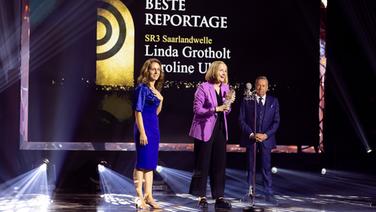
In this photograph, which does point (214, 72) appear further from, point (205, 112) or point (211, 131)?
point (211, 131)

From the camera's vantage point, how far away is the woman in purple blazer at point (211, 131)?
619cm

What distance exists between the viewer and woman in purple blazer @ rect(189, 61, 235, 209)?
244 inches

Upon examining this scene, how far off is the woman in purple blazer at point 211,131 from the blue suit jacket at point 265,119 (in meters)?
0.63

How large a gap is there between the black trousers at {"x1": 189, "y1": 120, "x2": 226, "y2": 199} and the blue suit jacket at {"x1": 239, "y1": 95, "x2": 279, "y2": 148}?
62 centimetres

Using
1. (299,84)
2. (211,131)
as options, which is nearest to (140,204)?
(211,131)

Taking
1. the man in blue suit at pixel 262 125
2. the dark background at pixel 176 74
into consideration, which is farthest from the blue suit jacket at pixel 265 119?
the dark background at pixel 176 74

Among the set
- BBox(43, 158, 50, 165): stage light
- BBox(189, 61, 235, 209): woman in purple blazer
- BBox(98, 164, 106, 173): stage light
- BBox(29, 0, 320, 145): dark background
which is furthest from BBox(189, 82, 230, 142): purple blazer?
BBox(43, 158, 50, 165): stage light

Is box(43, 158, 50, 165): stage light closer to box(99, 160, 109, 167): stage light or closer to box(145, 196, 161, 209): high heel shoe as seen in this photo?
box(99, 160, 109, 167): stage light

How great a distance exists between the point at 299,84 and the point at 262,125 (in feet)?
6.96

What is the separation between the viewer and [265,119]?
6.96m

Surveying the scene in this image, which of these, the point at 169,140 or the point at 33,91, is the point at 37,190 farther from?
the point at 169,140

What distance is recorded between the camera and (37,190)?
8.07 metres

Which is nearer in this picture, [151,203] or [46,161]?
[151,203]

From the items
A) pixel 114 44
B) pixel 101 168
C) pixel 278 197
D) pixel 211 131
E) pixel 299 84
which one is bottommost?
pixel 278 197
